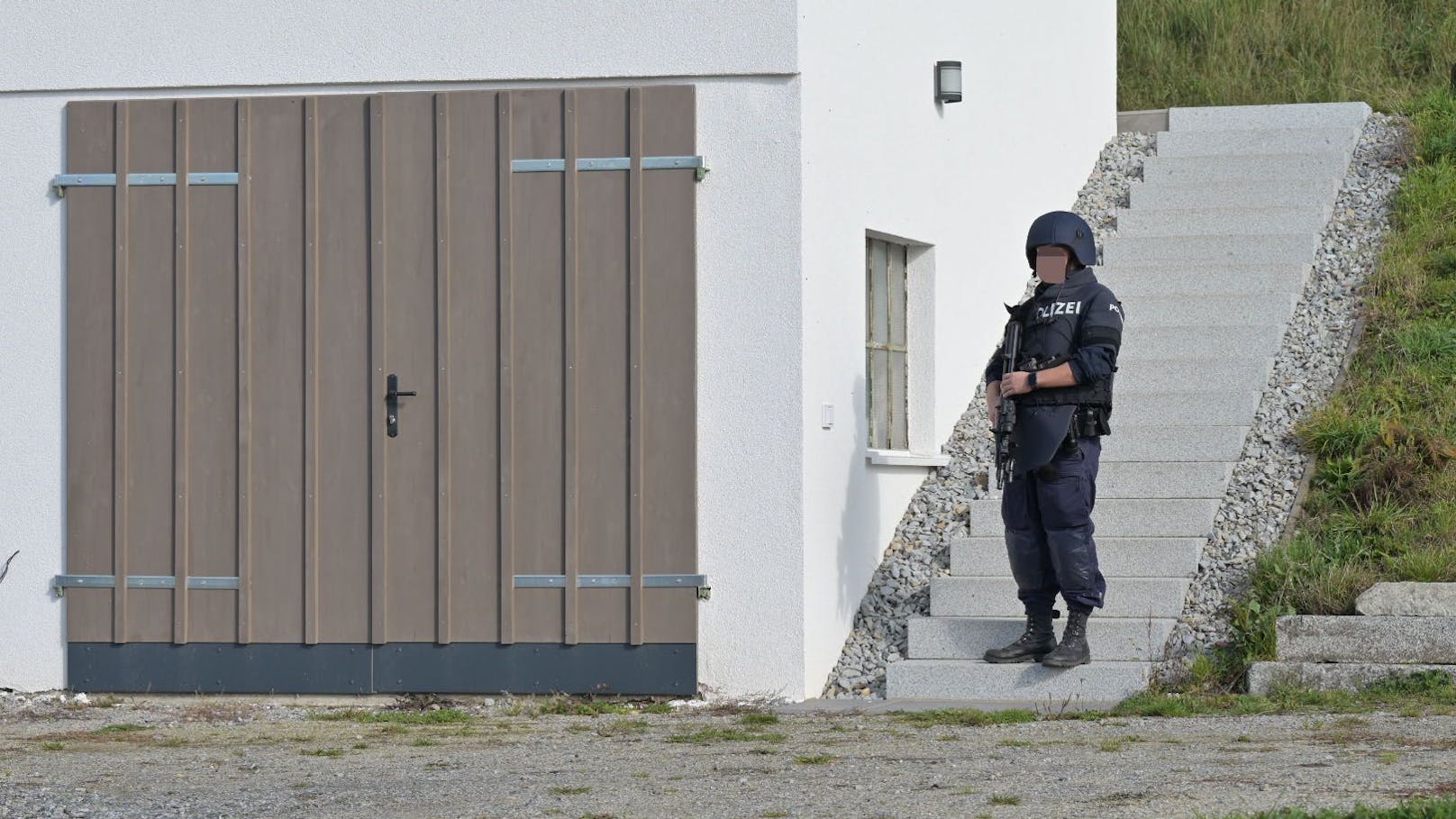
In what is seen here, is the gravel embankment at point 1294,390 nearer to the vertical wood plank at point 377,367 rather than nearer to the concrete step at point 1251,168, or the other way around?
the concrete step at point 1251,168

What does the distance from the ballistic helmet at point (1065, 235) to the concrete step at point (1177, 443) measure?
4.88ft

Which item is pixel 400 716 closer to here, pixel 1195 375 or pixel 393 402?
pixel 393 402

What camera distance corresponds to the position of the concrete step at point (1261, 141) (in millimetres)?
12352

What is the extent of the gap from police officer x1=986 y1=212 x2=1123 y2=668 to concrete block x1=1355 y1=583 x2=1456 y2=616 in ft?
3.54

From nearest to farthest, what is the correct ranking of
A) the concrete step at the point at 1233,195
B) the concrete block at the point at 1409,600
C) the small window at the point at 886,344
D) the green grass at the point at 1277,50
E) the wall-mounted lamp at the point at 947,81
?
the concrete block at the point at 1409,600 → the small window at the point at 886,344 → the wall-mounted lamp at the point at 947,81 → the concrete step at the point at 1233,195 → the green grass at the point at 1277,50

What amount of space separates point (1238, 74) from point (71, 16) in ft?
31.4

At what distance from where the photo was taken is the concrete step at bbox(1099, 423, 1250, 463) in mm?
9273

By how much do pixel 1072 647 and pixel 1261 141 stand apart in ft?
18.7

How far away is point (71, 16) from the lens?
8.88m

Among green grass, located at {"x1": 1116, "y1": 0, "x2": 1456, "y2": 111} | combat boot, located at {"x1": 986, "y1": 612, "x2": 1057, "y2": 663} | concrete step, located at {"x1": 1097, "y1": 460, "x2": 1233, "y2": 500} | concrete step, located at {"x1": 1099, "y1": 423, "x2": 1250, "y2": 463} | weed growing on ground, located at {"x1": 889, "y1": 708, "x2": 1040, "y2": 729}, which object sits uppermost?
green grass, located at {"x1": 1116, "y1": 0, "x2": 1456, "y2": 111}

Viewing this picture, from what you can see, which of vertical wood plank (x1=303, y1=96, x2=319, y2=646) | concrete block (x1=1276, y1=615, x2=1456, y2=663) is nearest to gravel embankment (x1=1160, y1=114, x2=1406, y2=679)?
concrete block (x1=1276, y1=615, x2=1456, y2=663)

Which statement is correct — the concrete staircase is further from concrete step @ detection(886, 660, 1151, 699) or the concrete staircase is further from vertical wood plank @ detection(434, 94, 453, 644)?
vertical wood plank @ detection(434, 94, 453, 644)

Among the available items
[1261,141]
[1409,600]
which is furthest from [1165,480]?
[1261,141]

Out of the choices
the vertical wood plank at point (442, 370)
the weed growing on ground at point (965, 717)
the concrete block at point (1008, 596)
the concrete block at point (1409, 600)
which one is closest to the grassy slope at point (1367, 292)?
the concrete block at point (1409, 600)
